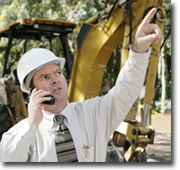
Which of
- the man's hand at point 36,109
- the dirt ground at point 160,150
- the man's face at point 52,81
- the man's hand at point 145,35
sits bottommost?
the dirt ground at point 160,150

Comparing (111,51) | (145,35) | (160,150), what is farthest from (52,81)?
(160,150)

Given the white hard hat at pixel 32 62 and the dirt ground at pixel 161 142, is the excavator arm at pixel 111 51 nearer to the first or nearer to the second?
the dirt ground at pixel 161 142

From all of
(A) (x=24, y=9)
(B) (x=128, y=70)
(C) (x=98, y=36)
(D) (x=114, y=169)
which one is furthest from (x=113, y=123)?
(A) (x=24, y=9)

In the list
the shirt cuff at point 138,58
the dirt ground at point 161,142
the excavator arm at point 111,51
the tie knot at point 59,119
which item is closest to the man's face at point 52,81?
the tie knot at point 59,119

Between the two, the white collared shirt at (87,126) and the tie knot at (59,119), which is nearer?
the white collared shirt at (87,126)

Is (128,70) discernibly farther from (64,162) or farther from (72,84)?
(72,84)

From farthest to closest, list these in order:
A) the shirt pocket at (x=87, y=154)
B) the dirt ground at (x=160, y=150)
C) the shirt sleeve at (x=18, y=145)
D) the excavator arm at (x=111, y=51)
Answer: the dirt ground at (x=160, y=150) < the excavator arm at (x=111, y=51) < the shirt pocket at (x=87, y=154) < the shirt sleeve at (x=18, y=145)

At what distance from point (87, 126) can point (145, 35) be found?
71cm

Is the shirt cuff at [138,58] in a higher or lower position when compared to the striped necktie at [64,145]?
higher

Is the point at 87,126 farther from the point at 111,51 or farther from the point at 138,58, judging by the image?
the point at 111,51

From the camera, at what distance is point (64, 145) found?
1.55 metres

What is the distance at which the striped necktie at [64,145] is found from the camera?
60.3 inches

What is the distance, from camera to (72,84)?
3592 millimetres

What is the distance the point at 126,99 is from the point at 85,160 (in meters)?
0.48
